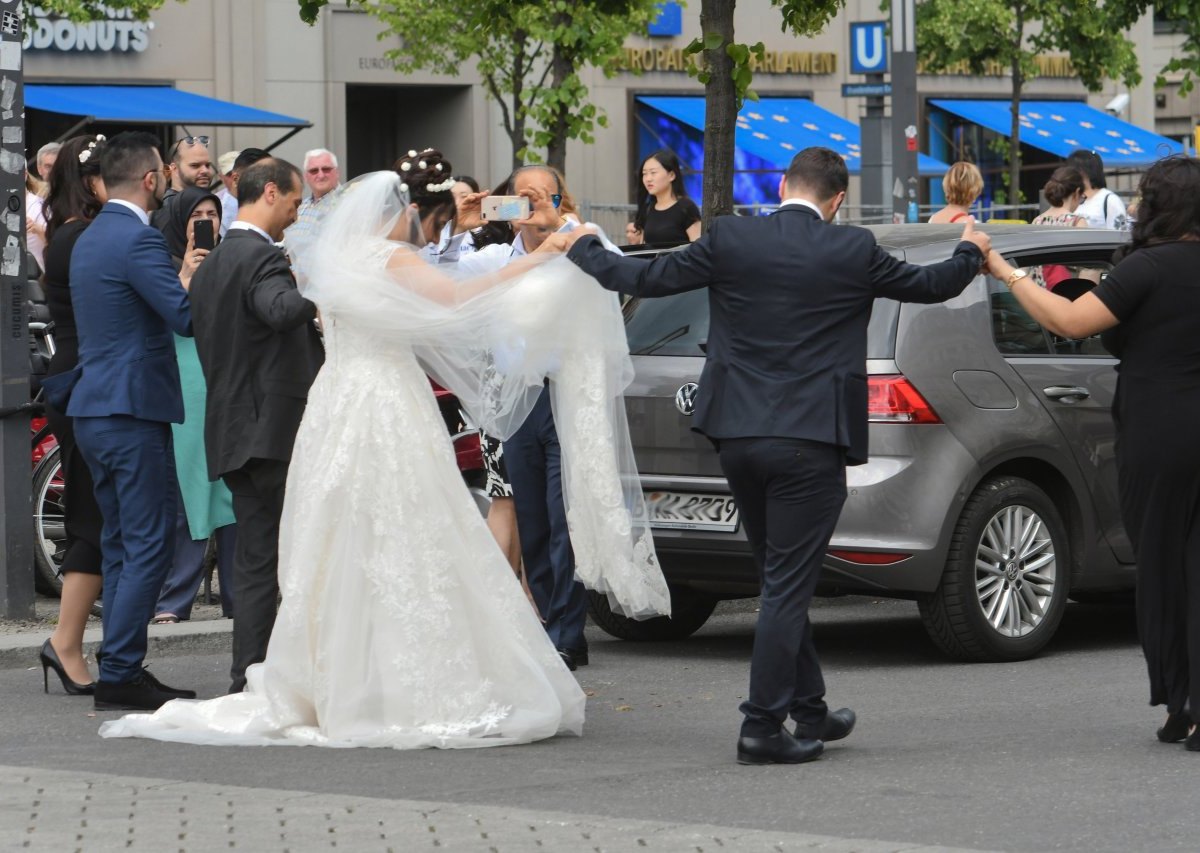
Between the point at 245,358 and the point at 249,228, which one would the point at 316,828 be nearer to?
the point at 245,358

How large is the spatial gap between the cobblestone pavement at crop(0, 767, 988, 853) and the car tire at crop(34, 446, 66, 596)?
4.52 meters

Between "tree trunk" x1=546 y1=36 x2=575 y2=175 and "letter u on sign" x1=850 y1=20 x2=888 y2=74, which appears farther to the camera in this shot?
"tree trunk" x1=546 y1=36 x2=575 y2=175

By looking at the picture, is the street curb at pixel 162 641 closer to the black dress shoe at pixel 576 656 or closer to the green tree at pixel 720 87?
the black dress shoe at pixel 576 656

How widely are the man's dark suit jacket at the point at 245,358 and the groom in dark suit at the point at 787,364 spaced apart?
1412mm

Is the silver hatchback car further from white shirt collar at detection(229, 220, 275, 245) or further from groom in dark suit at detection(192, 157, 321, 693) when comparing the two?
white shirt collar at detection(229, 220, 275, 245)

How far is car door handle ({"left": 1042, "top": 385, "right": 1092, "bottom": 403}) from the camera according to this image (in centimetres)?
879

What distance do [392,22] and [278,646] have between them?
17.9 meters

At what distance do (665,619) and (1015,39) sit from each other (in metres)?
23.2

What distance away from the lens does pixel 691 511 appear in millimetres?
8656

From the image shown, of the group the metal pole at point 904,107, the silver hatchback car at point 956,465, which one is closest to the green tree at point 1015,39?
the metal pole at point 904,107

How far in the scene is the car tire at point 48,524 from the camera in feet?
34.2

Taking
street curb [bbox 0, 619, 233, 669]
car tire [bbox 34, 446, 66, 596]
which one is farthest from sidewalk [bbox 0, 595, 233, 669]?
car tire [bbox 34, 446, 66, 596]

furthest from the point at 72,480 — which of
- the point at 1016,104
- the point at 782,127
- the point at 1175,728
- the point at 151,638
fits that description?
the point at 782,127

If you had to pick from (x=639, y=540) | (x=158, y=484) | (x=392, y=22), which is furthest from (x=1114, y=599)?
(x=392, y=22)
